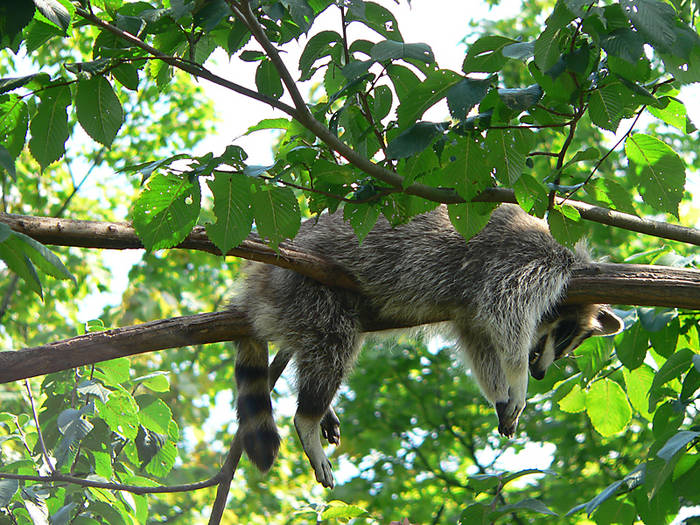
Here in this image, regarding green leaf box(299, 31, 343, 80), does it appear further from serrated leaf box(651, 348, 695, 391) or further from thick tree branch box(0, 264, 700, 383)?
serrated leaf box(651, 348, 695, 391)

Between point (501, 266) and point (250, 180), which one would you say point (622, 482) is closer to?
point (501, 266)

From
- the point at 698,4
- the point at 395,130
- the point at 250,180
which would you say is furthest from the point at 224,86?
the point at 698,4

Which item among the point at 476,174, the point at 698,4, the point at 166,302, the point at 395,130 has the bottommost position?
the point at 476,174

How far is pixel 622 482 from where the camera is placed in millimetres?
2605

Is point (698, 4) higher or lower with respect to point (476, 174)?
higher

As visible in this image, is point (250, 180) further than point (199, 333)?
No

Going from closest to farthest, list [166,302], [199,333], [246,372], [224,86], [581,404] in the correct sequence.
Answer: [224,86] < [199,333] < [581,404] < [246,372] < [166,302]

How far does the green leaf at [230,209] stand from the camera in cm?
Result: 188

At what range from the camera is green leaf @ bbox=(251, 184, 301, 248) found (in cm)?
199

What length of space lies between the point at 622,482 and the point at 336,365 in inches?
52.6

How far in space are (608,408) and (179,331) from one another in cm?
193

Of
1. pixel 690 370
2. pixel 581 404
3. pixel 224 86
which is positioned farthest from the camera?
pixel 581 404

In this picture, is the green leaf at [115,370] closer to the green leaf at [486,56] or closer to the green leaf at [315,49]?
the green leaf at [315,49]

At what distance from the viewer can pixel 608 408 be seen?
329cm
